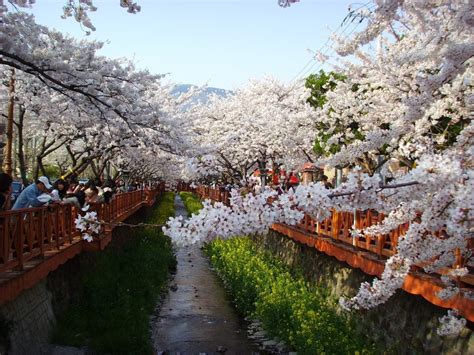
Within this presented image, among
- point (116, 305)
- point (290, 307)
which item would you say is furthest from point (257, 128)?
point (116, 305)

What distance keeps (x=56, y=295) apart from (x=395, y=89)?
739 centimetres

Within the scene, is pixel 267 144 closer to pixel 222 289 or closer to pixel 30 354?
pixel 222 289

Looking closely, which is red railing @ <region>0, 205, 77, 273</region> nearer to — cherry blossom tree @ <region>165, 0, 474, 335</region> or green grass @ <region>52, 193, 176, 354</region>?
green grass @ <region>52, 193, 176, 354</region>

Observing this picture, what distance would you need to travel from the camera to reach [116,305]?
1255cm

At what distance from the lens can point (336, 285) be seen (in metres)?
12.9

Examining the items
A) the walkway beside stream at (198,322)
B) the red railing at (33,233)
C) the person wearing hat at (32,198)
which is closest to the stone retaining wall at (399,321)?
the walkway beside stream at (198,322)

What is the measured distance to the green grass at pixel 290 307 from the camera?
9.97 m

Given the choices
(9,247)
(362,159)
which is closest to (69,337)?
(9,247)

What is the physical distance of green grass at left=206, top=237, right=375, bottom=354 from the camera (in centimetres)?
997

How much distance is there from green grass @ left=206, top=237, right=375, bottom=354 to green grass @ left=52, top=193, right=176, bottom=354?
2.36 m

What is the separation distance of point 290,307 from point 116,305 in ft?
12.0

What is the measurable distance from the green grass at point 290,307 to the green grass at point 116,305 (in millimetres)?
2360

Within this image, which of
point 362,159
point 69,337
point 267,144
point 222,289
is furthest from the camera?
point 267,144

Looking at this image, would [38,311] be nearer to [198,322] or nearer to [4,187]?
[4,187]
